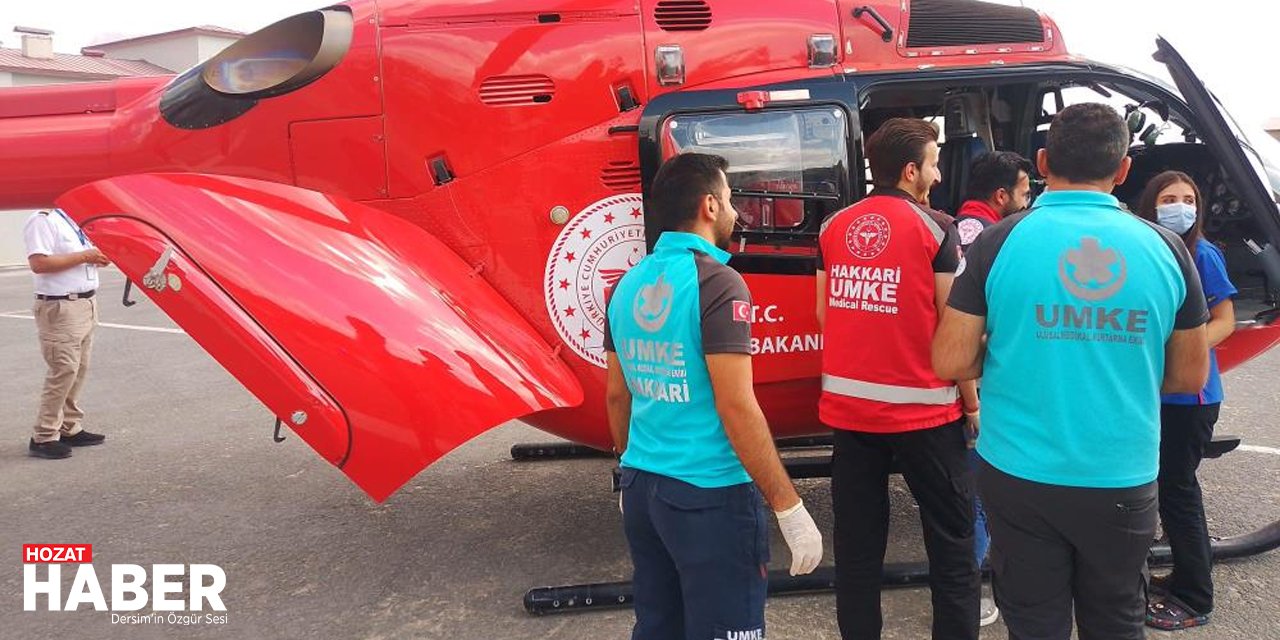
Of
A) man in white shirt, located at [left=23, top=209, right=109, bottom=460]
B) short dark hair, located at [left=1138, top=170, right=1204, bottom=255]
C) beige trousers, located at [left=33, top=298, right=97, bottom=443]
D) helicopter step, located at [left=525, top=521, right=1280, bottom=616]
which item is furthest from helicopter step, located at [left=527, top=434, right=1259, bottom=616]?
beige trousers, located at [left=33, top=298, right=97, bottom=443]

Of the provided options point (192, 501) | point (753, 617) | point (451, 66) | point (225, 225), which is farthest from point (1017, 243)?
point (192, 501)

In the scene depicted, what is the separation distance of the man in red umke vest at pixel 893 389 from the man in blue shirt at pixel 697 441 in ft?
2.23

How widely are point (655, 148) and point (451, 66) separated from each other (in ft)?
3.14

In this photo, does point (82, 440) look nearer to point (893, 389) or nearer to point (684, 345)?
point (684, 345)

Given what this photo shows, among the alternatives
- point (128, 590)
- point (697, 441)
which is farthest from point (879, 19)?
point (128, 590)

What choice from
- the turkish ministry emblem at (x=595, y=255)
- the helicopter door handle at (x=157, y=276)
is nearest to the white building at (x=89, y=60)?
the helicopter door handle at (x=157, y=276)

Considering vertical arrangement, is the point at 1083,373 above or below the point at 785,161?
below

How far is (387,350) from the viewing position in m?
3.04

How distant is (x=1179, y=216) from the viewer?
3354 millimetres

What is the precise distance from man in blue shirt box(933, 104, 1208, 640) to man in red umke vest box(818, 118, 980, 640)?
0.50 m

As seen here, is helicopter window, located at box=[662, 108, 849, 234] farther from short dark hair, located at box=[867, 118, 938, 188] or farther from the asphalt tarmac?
the asphalt tarmac

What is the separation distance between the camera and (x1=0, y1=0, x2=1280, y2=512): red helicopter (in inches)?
134

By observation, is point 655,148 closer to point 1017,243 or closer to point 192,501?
point 1017,243

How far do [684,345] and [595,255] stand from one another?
4.96 ft
